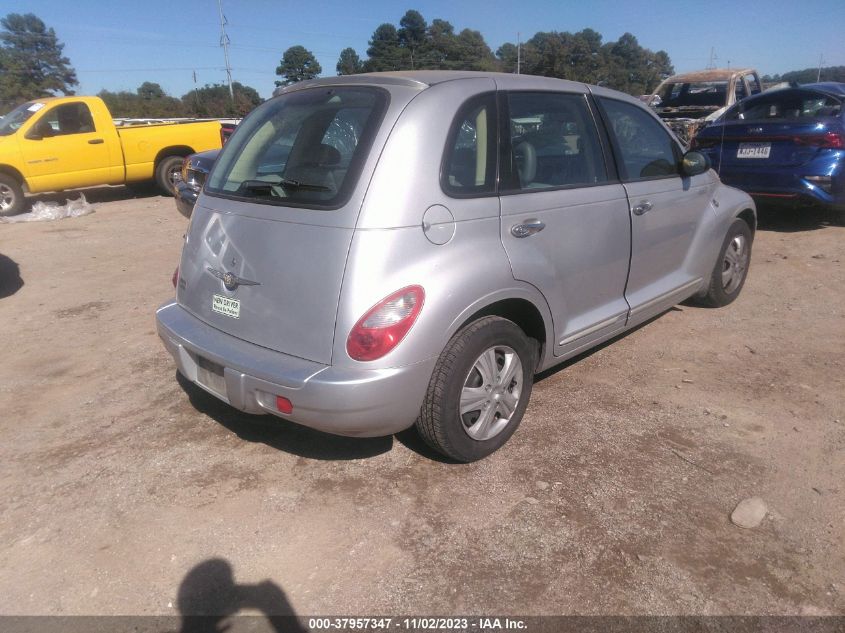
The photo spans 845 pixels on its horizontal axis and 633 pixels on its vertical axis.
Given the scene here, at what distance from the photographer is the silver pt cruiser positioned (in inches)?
103

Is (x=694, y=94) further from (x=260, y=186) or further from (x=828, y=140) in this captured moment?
(x=260, y=186)

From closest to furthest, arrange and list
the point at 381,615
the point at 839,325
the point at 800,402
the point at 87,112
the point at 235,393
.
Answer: the point at 381,615
the point at 235,393
the point at 800,402
the point at 839,325
the point at 87,112

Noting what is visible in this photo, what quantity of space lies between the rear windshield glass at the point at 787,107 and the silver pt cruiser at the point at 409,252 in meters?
5.08

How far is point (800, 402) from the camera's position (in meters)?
3.73

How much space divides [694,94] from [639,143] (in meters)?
9.85

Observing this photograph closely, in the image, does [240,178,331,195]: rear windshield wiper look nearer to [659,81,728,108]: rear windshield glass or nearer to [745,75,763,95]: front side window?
[659,81,728,108]: rear windshield glass

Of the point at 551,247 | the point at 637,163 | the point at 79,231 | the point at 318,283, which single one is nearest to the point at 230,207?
the point at 318,283

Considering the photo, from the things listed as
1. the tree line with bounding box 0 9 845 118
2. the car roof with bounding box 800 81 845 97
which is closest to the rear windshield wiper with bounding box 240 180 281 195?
the car roof with bounding box 800 81 845 97

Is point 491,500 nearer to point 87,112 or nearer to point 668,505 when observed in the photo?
point 668,505

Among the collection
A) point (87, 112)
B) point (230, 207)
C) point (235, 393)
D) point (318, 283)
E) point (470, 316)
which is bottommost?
point (235, 393)

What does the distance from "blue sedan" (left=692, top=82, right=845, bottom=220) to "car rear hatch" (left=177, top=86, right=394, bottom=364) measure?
6.00m

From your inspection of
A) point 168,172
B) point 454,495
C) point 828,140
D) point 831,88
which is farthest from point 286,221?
point 168,172

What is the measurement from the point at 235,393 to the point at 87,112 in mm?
9952

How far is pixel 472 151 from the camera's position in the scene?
2971 mm
